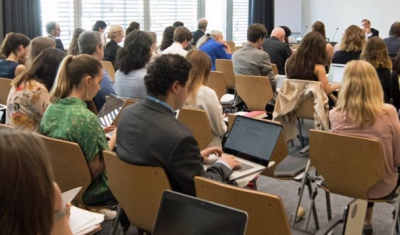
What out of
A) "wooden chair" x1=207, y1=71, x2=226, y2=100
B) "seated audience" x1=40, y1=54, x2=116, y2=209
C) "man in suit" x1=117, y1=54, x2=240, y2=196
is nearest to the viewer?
"man in suit" x1=117, y1=54, x2=240, y2=196

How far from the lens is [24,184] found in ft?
3.68

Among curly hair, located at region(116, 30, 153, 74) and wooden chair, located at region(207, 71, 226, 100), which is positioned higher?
curly hair, located at region(116, 30, 153, 74)

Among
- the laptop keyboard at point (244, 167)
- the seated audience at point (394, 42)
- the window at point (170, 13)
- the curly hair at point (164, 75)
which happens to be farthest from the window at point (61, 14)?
the laptop keyboard at point (244, 167)

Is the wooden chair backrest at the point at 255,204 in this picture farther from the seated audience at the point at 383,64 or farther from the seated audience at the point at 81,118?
the seated audience at the point at 383,64

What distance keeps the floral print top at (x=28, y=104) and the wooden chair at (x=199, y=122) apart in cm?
92

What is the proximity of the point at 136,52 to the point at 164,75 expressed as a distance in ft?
6.34

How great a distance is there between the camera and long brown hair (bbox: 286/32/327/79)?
462 cm

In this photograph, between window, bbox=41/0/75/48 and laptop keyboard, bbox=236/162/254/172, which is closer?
laptop keyboard, bbox=236/162/254/172

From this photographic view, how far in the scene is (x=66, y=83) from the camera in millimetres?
2744

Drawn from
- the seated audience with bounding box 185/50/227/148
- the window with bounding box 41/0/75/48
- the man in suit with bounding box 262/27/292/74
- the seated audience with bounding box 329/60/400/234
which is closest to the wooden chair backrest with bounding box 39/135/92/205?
the seated audience with bounding box 185/50/227/148

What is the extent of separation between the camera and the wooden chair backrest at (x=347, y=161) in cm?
280

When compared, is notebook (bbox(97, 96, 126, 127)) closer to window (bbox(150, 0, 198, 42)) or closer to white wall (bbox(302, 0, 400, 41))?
window (bbox(150, 0, 198, 42))

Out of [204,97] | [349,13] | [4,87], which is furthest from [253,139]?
[349,13]

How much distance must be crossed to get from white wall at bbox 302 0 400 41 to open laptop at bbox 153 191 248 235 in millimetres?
9961
